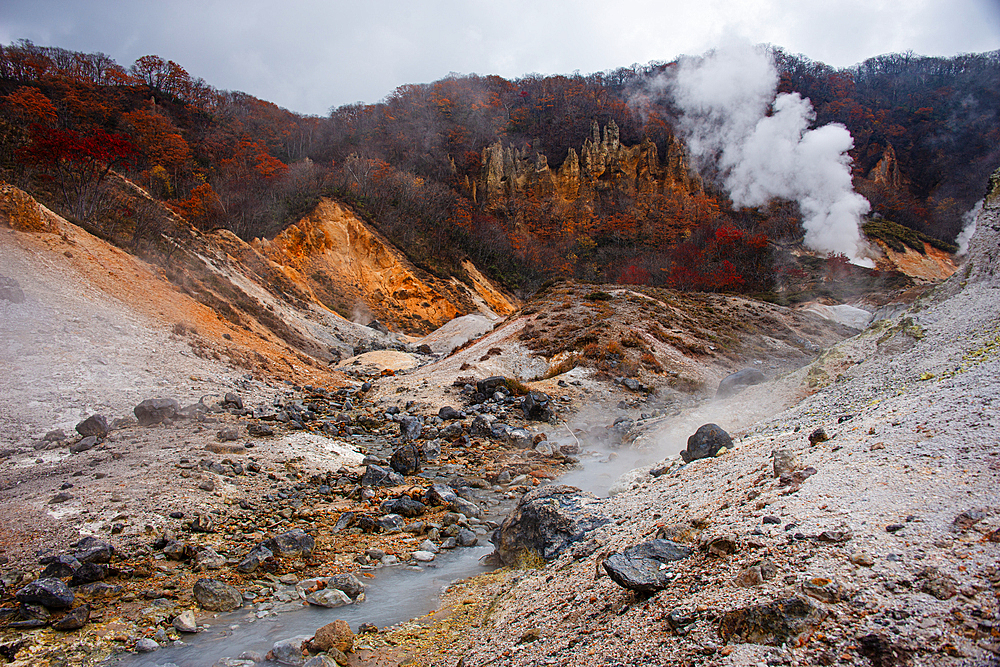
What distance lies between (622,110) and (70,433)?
83.1 m

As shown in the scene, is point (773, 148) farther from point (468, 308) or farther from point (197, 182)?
point (197, 182)

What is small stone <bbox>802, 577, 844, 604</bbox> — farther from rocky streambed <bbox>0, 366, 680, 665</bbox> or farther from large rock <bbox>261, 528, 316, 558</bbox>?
large rock <bbox>261, 528, 316, 558</bbox>

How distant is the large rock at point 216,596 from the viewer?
12.3ft

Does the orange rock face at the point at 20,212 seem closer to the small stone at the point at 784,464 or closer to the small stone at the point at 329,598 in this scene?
the small stone at the point at 329,598

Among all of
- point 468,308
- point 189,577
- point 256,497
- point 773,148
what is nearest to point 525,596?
point 189,577

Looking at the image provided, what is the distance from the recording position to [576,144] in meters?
71.5

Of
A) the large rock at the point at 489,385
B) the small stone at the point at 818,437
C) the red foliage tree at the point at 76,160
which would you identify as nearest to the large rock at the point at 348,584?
the small stone at the point at 818,437

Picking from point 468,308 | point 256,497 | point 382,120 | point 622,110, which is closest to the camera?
point 256,497

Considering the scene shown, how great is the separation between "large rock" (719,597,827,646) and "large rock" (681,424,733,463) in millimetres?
3571

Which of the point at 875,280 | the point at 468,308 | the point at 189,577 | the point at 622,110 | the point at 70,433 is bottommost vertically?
the point at 189,577

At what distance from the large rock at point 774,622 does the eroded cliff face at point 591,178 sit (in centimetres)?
6473

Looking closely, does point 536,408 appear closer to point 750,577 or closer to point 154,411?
point 154,411

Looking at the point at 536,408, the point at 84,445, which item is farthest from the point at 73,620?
the point at 536,408

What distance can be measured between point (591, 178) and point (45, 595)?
Answer: 72014 mm
